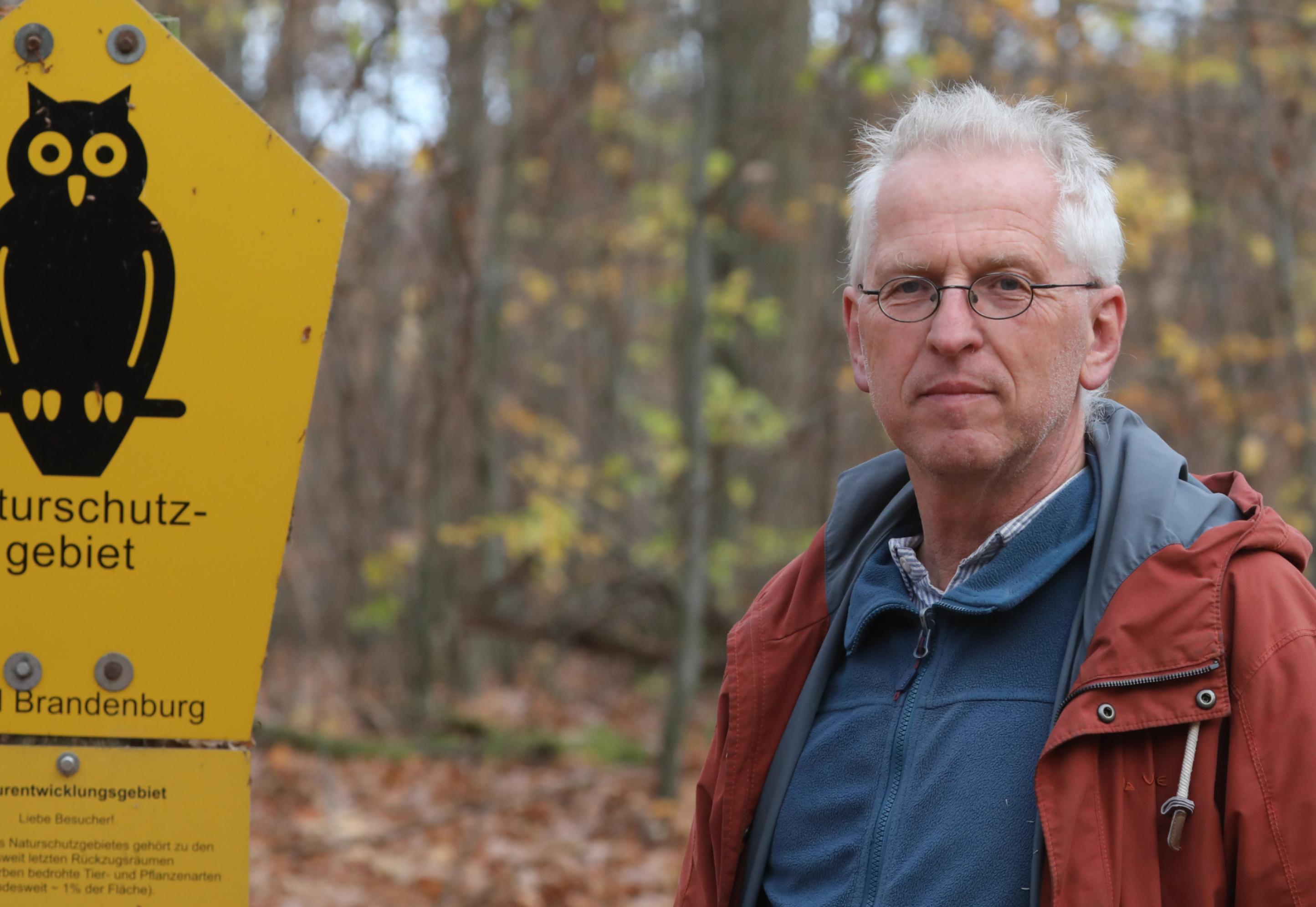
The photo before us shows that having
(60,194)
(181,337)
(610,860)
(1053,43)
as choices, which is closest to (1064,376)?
(181,337)

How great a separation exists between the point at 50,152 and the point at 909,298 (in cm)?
142

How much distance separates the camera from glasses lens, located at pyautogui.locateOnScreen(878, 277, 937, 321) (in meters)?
2.10

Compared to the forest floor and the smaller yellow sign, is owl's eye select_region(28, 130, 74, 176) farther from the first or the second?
the forest floor

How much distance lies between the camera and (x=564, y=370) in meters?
13.0

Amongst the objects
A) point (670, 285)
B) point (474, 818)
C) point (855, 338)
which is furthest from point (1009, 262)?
point (670, 285)

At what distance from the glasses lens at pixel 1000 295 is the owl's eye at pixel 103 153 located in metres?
1.40

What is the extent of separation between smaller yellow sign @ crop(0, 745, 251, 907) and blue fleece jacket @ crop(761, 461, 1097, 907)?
922 millimetres

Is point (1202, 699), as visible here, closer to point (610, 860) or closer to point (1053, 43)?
point (610, 860)

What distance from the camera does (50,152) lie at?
1.95m

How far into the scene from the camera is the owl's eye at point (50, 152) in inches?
76.7

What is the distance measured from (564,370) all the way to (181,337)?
11102mm

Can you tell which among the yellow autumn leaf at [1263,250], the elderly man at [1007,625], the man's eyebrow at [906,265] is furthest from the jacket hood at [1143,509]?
the yellow autumn leaf at [1263,250]

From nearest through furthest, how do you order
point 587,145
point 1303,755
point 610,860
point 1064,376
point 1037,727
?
point 1303,755 → point 1037,727 → point 1064,376 → point 610,860 → point 587,145

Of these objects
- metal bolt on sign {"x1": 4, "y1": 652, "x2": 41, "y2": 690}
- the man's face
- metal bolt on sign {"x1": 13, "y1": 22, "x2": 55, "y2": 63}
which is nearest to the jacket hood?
the man's face
